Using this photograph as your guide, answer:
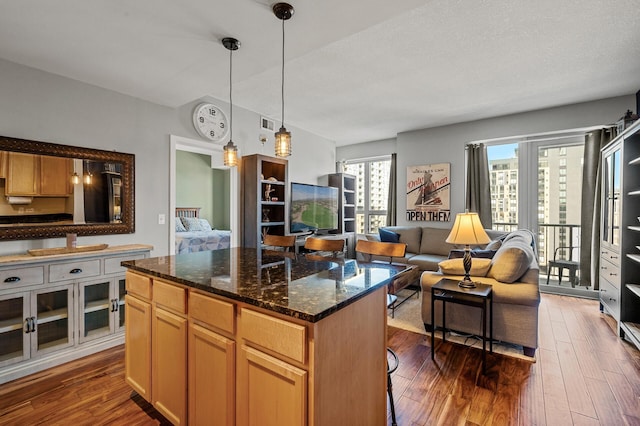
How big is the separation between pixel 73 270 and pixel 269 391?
7.60 ft

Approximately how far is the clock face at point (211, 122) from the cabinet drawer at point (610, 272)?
465 cm

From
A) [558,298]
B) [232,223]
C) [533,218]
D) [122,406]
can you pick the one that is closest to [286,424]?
[122,406]

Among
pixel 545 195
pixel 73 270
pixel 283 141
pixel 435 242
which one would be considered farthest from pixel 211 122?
pixel 545 195

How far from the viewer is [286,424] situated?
3.61 feet

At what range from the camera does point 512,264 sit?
2.61 m

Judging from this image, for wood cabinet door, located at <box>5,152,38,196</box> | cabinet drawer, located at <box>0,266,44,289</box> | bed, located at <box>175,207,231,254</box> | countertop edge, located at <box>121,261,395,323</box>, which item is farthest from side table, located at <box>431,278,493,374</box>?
bed, located at <box>175,207,231,254</box>

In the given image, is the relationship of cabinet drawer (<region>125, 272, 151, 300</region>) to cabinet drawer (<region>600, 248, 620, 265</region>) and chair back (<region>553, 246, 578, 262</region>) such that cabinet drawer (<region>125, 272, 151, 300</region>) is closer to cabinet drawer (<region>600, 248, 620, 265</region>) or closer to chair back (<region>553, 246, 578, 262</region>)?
cabinet drawer (<region>600, 248, 620, 265</region>)

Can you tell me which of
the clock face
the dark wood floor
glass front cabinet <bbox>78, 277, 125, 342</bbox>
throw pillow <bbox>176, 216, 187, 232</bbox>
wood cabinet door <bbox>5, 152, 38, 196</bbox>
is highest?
the clock face

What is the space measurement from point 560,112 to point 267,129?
14.0 feet

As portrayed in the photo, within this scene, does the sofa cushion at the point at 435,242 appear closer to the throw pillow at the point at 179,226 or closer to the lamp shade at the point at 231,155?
the lamp shade at the point at 231,155

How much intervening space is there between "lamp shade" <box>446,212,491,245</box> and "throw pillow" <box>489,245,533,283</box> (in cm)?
25

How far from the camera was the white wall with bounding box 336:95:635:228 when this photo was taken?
4.02 m

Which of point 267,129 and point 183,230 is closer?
point 267,129

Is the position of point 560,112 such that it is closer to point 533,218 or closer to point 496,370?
point 533,218
